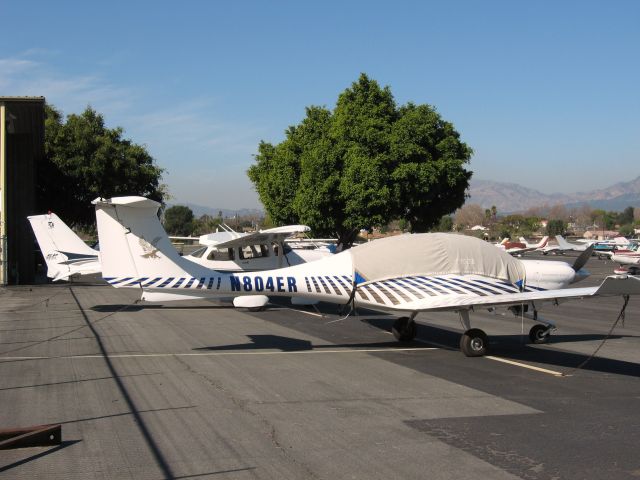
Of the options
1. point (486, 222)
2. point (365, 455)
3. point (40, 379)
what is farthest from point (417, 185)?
point (486, 222)

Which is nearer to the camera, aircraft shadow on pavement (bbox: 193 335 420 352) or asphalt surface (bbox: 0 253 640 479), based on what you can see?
asphalt surface (bbox: 0 253 640 479)

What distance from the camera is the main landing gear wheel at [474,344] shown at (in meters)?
12.0

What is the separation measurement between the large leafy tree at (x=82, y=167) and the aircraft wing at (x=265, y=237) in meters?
22.1

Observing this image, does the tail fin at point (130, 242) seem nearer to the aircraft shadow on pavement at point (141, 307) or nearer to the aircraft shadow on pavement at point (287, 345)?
the aircraft shadow on pavement at point (287, 345)

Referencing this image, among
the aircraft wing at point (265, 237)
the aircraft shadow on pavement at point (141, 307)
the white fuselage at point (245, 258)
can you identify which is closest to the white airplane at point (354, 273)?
the aircraft shadow on pavement at point (141, 307)

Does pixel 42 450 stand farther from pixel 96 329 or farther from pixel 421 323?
pixel 421 323

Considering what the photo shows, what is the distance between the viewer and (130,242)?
1241cm

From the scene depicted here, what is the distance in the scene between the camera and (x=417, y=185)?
107 ft

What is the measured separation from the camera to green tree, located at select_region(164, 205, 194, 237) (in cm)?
16538

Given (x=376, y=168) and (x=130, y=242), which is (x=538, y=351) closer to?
(x=130, y=242)

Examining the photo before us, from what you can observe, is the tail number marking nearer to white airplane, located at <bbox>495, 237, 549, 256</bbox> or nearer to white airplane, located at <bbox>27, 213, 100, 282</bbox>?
white airplane, located at <bbox>495, 237, 549, 256</bbox>

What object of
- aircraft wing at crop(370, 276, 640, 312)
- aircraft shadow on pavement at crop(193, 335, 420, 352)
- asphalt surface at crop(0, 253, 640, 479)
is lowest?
aircraft shadow on pavement at crop(193, 335, 420, 352)

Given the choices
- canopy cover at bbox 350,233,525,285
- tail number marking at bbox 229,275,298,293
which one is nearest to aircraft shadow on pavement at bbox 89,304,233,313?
tail number marking at bbox 229,275,298,293

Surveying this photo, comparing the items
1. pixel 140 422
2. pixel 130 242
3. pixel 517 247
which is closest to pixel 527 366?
pixel 140 422
